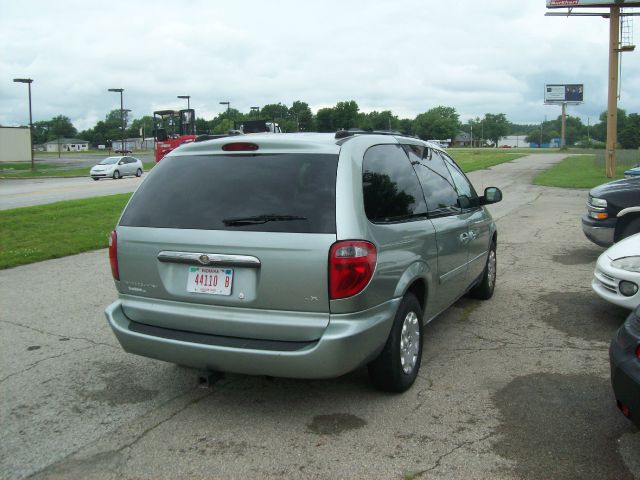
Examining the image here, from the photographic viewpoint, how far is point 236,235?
3639mm

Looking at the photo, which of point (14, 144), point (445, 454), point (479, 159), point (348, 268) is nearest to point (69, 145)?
point (14, 144)

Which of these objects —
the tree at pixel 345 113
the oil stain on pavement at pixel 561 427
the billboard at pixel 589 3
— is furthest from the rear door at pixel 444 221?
the billboard at pixel 589 3

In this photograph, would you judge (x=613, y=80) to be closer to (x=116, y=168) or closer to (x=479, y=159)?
(x=479, y=159)

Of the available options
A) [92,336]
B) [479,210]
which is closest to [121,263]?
[92,336]

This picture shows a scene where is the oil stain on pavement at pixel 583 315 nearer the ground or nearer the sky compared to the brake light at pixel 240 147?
nearer the ground

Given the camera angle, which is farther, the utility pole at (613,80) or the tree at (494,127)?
the tree at (494,127)

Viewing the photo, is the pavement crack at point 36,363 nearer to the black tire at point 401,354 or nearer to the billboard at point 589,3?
the black tire at point 401,354

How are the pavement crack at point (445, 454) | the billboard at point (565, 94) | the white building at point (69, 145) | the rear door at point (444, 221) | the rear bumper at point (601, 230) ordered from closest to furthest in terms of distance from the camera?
the pavement crack at point (445, 454) < the rear door at point (444, 221) < the rear bumper at point (601, 230) < the billboard at point (565, 94) < the white building at point (69, 145)

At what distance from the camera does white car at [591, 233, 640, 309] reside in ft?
17.1

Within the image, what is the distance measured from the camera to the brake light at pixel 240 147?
3959 millimetres

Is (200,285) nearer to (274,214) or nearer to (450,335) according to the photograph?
(274,214)

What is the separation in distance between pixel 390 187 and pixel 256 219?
1029mm

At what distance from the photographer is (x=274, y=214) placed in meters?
3.66

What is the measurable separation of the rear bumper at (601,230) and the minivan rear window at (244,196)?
225 inches
